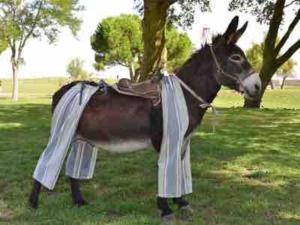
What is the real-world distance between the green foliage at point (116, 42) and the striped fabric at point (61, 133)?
6248 cm

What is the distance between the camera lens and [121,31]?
7044 cm

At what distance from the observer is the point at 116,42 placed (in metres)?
69.4

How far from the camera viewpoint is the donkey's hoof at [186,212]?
21.0ft

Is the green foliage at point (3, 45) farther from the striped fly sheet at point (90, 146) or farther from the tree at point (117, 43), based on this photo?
the striped fly sheet at point (90, 146)

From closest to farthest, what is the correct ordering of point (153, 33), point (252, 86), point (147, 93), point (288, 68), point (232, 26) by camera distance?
point (252, 86)
point (232, 26)
point (147, 93)
point (153, 33)
point (288, 68)

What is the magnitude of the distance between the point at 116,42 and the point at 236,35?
210ft

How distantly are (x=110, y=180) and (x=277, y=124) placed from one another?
9401 millimetres

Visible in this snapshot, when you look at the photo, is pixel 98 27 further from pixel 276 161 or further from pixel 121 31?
pixel 276 161

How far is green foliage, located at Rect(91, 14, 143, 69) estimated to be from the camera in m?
69.2

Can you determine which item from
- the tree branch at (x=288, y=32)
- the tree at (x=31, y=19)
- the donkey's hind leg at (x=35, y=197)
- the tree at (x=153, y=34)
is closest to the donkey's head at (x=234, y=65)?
the donkey's hind leg at (x=35, y=197)

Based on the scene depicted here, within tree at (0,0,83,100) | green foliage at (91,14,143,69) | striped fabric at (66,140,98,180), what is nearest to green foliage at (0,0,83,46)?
tree at (0,0,83,100)

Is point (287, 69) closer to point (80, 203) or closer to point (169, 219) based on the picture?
point (80, 203)

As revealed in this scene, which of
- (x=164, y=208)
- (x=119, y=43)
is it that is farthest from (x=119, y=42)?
(x=164, y=208)

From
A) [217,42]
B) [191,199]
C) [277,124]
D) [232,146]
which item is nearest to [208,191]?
[191,199]
